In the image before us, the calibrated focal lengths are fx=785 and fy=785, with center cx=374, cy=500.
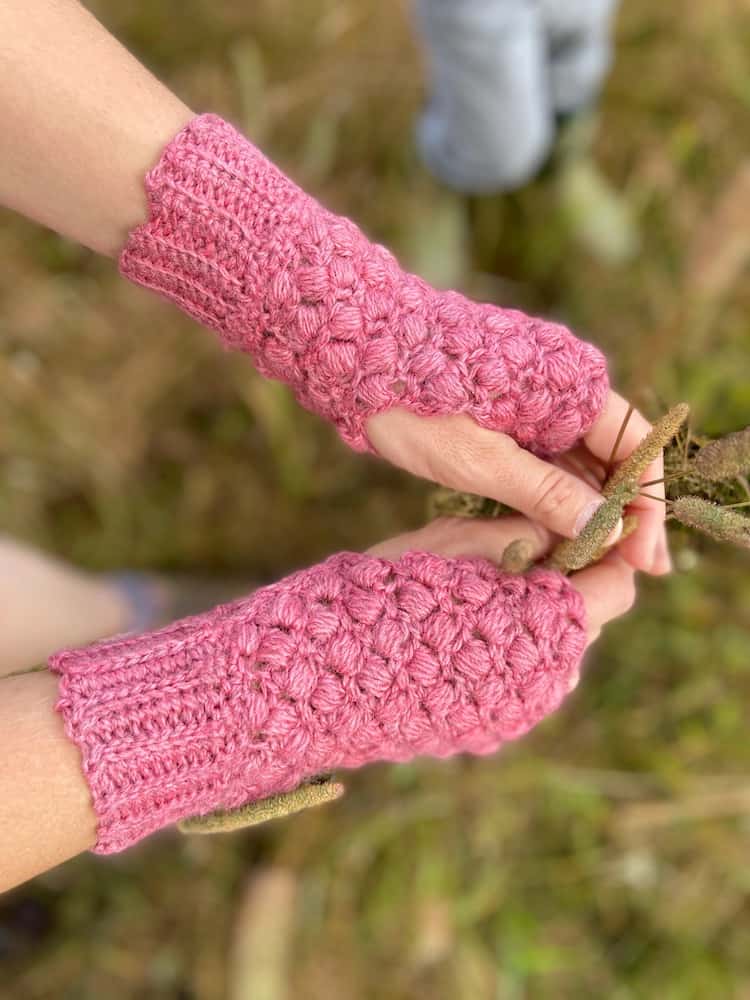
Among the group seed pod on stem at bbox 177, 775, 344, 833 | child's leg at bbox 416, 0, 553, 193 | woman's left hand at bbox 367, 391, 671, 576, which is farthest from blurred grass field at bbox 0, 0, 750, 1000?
seed pod on stem at bbox 177, 775, 344, 833

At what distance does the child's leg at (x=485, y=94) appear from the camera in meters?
1.09

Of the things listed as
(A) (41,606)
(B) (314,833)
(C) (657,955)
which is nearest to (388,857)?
(B) (314,833)

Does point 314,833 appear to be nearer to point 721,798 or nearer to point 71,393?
point 721,798

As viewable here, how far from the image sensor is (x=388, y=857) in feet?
4.62

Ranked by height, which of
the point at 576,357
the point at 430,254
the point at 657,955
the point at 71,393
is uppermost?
the point at 430,254

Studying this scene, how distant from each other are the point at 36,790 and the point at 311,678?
232mm

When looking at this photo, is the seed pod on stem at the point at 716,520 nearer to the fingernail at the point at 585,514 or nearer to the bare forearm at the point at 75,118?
the fingernail at the point at 585,514

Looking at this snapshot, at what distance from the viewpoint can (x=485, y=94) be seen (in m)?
1.19

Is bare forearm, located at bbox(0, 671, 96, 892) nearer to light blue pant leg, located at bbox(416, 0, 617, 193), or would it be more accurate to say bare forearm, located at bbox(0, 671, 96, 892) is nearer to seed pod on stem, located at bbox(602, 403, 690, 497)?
→ seed pod on stem, located at bbox(602, 403, 690, 497)

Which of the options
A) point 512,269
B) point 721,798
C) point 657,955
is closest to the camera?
point 721,798

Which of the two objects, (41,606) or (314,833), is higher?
(41,606)

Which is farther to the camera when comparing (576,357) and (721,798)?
(721,798)

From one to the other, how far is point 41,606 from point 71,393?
456mm

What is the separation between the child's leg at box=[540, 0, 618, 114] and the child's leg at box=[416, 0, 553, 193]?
20mm
